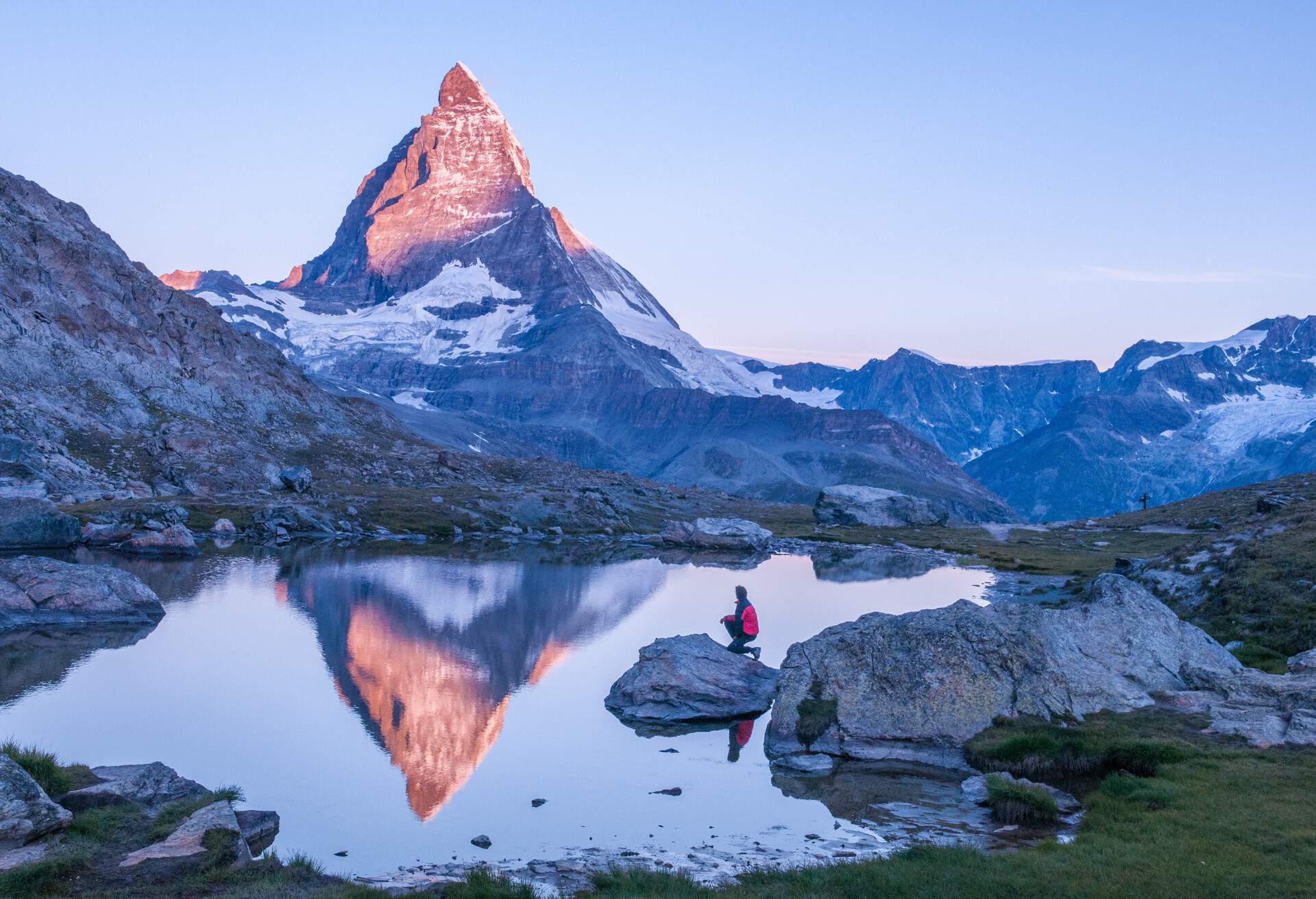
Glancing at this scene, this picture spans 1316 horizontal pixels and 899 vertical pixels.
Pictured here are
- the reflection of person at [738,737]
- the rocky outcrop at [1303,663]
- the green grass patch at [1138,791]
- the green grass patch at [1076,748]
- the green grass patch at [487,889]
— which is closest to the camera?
the green grass patch at [487,889]

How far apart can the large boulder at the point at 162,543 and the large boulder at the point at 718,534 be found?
2049 inches

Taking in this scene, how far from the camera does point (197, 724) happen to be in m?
30.7

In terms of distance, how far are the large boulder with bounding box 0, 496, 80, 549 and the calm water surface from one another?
47.8ft

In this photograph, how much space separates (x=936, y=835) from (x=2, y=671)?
3277cm

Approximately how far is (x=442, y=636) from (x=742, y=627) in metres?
16.0

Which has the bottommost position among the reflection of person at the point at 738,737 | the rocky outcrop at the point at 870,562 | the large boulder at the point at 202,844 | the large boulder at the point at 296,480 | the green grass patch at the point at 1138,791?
the reflection of person at the point at 738,737

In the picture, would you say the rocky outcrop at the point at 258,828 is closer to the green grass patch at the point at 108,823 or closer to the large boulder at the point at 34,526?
the green grass patch at the point at 108,823

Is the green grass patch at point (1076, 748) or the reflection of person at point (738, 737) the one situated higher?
the green grass patch at point (1076, 748)

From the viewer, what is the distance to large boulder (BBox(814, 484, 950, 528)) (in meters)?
143

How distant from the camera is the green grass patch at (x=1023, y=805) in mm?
21708

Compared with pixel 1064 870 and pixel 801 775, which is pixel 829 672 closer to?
pixel 801 775

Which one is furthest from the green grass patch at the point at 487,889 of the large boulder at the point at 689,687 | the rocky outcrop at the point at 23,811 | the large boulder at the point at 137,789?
the large boulder at the point at 689,687

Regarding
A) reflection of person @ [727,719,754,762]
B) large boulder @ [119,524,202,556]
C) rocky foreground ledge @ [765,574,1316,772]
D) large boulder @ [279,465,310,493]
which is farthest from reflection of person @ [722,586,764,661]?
large boulder @ [279,465,310,493]

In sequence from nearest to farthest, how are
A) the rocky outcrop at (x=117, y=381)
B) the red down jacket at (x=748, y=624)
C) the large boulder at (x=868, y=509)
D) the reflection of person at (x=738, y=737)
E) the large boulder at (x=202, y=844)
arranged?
1. the large boulder at (x=202, y=844)
2. the reflection of person at (x=738, y=737)
3. the red down jacket at (x=748, y=624)
4. the rocky outcrop at (x=117, y=381)
5. the large boulder at (x=868, y=509)
